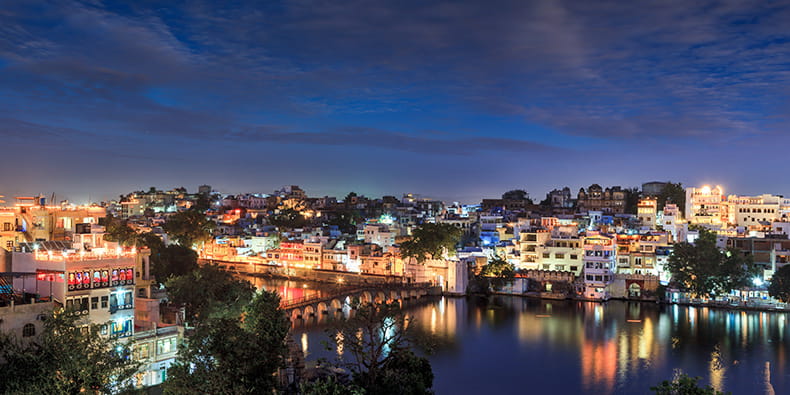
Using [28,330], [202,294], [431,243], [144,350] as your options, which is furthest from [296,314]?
[28,330]

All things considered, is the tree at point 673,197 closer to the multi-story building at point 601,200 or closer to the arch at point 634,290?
the multi-story building at point 601,200

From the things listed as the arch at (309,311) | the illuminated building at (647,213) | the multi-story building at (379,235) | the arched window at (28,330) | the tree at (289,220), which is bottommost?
the arch at (309,311)

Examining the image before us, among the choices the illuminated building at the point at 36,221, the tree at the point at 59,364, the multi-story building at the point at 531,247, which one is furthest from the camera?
the multi-story building at the point at 531,247

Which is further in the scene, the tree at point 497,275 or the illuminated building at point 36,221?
the tree at point 497,275

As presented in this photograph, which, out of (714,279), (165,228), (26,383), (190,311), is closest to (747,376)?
(714,279)

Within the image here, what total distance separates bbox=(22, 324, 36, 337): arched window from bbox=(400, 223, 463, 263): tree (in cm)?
2452

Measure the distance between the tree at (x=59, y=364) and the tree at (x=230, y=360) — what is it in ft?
3.27

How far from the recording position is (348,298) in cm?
2662

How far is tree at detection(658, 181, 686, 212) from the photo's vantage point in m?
46.5

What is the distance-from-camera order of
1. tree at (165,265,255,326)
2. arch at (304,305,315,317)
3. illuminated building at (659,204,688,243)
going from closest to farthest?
tree at (165,265,255,326) → arch at (304,305,315,317) → illuminated building at (659,204,688,243)

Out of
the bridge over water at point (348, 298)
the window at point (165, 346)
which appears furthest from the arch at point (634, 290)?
the window at point (165, 346)

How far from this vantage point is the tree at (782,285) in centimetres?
2688

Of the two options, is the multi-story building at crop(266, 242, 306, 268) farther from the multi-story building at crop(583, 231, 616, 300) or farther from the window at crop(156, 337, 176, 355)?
the window at crop(156, 337, 176, 355)

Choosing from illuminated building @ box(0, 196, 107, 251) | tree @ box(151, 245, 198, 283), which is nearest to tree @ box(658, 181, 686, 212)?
tree @ box(151, 245, 198, 283)
